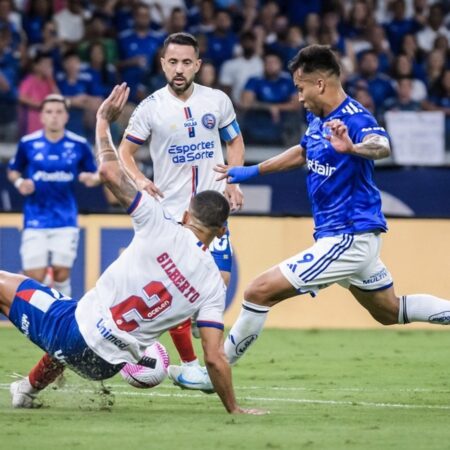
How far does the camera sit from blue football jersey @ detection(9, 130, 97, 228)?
13.2m

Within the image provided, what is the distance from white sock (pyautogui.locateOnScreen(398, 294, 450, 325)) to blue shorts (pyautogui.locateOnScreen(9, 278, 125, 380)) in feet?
6.98

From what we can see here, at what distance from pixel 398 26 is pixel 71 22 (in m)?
→ 5.31

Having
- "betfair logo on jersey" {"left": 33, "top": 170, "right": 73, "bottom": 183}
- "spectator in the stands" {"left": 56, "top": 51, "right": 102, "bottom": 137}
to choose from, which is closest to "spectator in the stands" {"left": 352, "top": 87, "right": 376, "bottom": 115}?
"spectator in the stands" {"left": 56, "top": 51, "right": 102, "bottom": 137}

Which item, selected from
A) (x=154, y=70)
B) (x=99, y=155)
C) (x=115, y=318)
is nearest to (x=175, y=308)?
(x=115, y=318)

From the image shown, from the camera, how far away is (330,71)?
8.27 m

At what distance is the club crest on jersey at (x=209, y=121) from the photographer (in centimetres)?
936

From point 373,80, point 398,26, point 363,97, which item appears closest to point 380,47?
point 398,26

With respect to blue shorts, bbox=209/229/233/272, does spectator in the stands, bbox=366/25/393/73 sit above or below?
above

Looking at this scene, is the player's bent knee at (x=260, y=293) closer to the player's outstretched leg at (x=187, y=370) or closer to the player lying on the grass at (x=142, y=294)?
the player's outstretched leg at (x=187, y=370)

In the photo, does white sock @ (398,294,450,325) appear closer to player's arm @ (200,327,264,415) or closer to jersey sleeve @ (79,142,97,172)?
player's arm @ (200,327,264,415)

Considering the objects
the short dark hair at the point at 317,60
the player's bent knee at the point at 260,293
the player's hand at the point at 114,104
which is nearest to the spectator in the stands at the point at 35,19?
the short dark hair at the point at 317,60

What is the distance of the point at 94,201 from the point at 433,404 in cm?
816

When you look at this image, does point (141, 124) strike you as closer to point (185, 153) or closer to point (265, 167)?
point (185, 153)

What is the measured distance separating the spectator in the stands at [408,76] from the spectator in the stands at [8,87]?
563 centimetres
